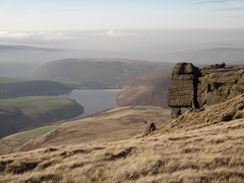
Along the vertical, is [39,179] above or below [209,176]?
below

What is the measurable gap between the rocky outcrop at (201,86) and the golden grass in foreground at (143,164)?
53.8ft

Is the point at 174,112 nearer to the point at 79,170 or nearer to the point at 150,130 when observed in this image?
the point at 150,130

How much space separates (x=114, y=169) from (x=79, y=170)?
1.95 m

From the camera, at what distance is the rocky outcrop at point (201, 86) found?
37344 mm

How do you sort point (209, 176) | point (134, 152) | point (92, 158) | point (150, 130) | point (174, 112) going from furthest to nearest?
point (174, 112)
point (150, 130)
point (134, 152)
point (92, 158)
point (209, 176)

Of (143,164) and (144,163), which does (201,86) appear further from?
(143,164)

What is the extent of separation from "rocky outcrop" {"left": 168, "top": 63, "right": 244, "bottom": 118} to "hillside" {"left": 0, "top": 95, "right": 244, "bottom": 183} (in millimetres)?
16549

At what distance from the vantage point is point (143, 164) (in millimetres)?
15352

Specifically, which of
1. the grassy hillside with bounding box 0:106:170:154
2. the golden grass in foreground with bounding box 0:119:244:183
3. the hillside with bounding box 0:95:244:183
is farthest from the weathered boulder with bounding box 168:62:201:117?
the grassy hillside with bounding box 0:106:170:154

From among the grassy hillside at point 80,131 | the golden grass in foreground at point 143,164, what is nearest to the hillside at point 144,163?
the golden grass in foreground at point 143,164

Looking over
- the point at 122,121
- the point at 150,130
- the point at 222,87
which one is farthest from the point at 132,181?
the point at 122,121

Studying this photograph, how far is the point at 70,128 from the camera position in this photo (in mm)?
101688

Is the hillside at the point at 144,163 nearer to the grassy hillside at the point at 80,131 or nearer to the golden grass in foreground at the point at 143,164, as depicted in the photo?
the golden grass in foreground at the point at 143,164

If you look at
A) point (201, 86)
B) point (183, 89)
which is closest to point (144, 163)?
point (201, 86)
